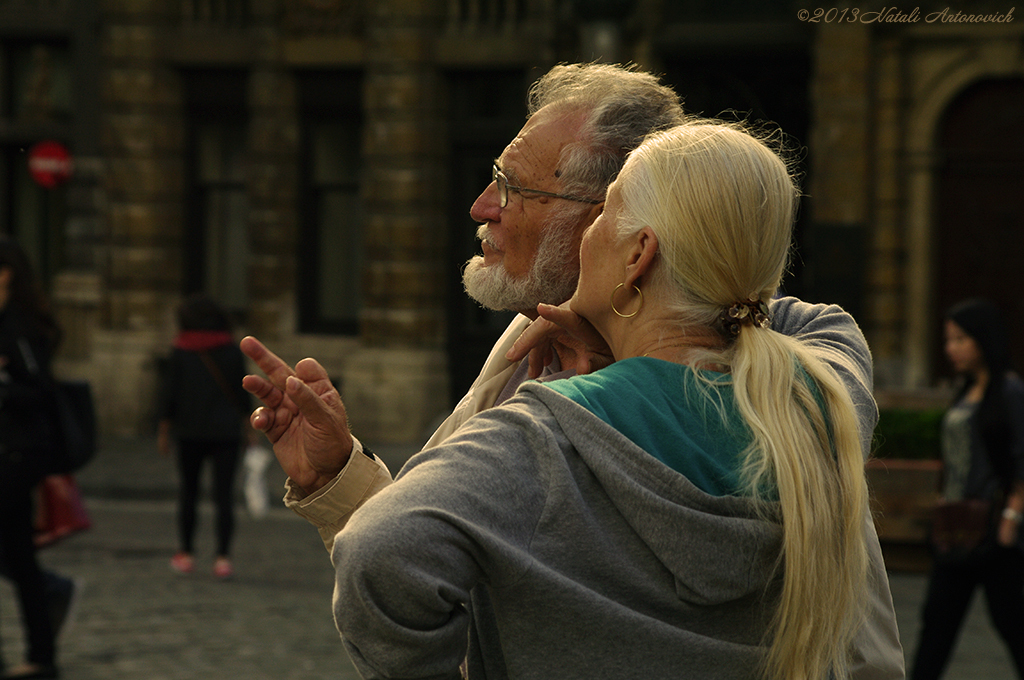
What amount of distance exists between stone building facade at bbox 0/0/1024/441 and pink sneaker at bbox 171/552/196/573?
586cm

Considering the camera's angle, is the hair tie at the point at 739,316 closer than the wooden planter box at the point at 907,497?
Yes

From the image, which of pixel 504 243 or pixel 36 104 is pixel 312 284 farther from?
pixel 504 243

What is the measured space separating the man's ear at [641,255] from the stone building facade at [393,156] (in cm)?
1131

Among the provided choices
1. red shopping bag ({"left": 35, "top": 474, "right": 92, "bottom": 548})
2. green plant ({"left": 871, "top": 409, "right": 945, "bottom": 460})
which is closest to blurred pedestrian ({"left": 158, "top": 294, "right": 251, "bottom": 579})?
red shopping bag ({"left": 35, "top": 474, "right": 92, "bottom": 548})

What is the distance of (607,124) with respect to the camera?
7.64ft

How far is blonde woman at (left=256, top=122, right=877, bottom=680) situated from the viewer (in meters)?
1.45

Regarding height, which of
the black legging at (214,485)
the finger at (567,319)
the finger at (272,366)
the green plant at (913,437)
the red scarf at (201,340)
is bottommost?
the black legging at (214,485)

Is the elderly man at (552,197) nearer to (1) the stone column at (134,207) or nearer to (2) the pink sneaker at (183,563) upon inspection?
(2) the pink sneaker at (183,563)

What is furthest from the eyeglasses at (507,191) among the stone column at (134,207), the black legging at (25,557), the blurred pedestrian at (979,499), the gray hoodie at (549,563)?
the stone column at (134,207)

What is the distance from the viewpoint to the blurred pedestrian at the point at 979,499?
5680 millimetres

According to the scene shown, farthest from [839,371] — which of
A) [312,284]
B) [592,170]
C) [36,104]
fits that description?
[36,104]

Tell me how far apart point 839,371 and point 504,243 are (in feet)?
2.45

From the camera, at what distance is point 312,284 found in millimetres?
15680

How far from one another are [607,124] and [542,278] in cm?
28
